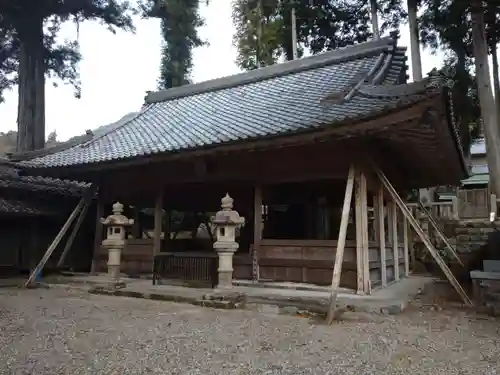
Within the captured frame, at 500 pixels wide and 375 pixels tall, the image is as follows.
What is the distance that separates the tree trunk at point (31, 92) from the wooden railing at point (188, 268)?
35.6 ft

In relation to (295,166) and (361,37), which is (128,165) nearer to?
(295,166)

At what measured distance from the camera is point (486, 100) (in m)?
14.1

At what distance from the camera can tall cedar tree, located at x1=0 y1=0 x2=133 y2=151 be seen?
53.4 feet

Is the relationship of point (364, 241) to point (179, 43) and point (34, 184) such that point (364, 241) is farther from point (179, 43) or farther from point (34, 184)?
point (179, 43)

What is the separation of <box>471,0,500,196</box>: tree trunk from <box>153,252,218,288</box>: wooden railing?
10.5 m

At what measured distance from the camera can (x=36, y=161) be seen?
1069 cm

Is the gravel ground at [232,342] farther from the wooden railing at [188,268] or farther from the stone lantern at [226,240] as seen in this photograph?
the wooden railing at [188,268]

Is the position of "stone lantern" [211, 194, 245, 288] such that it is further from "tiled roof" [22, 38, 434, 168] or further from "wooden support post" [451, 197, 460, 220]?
"wooden support post" [451, 197, 460, 220]

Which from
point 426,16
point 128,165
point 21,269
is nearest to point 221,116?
point 128,165

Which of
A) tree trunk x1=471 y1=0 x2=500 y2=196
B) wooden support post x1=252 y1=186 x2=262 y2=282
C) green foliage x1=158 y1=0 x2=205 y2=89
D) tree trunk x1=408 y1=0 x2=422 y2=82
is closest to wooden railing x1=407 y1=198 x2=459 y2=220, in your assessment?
tree trunk x1=471 y1=0 x2=500 y2=196

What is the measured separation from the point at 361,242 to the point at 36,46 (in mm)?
15714

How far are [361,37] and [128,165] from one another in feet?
55.2

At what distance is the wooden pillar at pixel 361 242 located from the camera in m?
7.18

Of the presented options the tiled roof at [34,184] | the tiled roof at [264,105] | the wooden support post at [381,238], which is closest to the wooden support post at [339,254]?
the tiled roof at [264,105]
